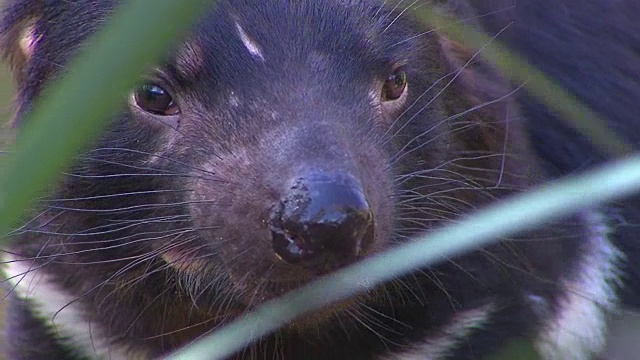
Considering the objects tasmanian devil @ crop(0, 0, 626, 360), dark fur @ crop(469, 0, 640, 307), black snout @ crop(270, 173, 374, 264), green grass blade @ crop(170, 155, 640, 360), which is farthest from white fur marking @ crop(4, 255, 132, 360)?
dark fur @ crop(469, 0, 640, 307)

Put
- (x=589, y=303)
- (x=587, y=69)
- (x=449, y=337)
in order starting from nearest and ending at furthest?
1. (x=449, y=337)
2. (x=589, y=303)
3. (x=587, y=69)

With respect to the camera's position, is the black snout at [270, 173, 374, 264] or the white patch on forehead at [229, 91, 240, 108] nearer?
the black snout at [270, 173, 374, 264]

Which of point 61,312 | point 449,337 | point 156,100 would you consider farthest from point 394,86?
point 61,312

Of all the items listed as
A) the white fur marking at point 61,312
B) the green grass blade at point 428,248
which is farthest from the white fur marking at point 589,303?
the white fur marking at point 61,312

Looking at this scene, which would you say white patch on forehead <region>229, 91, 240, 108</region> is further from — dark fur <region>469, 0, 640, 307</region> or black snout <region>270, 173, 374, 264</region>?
dark fur <region>469, 0, 640, 307</region>

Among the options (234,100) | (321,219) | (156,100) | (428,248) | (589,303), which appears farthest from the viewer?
(589,303)

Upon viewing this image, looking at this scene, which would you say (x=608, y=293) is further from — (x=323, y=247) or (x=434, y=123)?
(x=323, y=247)

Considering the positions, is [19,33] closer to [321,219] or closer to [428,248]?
[321,219]
